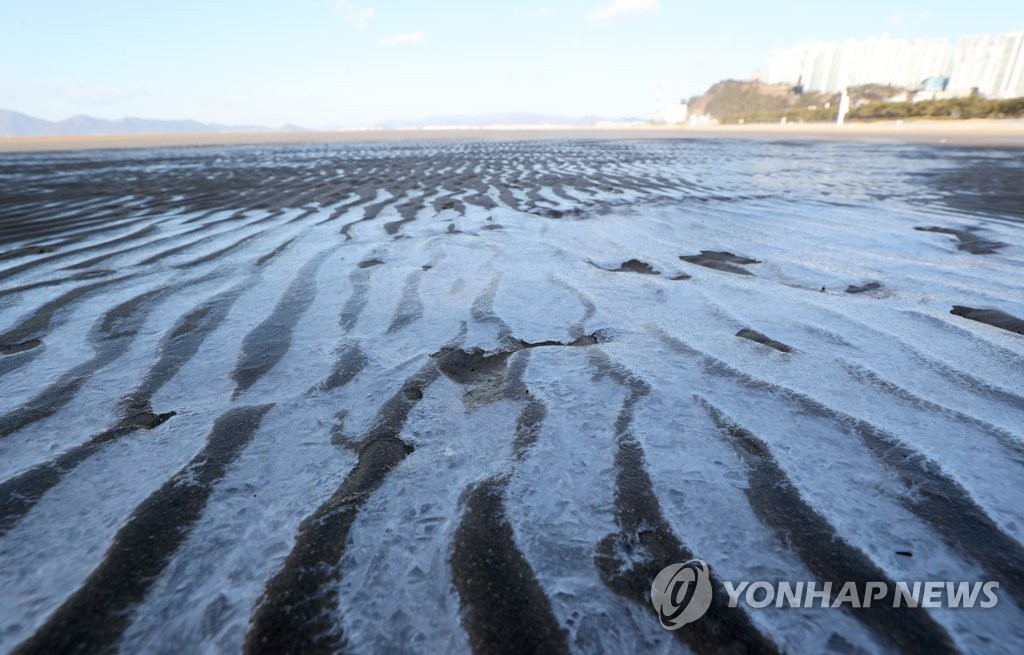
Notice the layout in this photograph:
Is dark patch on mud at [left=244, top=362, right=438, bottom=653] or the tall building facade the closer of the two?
dark patch on mud at [left=244, top=362, right=438, bottom=653]

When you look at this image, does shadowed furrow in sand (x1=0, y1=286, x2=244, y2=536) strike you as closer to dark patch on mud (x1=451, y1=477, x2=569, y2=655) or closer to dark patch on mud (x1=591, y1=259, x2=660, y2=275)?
dark patch on mud (x1=451, y1=477, x2=569, y2=655)

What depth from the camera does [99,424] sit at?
162 cm

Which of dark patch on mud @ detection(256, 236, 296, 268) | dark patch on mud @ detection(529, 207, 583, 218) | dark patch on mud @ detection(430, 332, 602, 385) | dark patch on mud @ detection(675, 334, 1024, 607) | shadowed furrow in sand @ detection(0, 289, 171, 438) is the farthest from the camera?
dark patch on mud @ detection(529, 207, 583, 218)

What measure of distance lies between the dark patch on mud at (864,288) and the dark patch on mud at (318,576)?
2546 mm

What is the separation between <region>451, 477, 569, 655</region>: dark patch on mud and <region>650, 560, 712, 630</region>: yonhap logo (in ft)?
0.67

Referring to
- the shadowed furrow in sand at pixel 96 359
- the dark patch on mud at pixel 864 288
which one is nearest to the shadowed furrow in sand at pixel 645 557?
the shadowed furrow in sand at pixel 96 359

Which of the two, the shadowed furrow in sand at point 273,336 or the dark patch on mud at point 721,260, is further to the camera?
the dark patch on mud at point 721,260

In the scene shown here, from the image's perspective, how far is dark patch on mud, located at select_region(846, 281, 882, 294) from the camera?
2.82 m

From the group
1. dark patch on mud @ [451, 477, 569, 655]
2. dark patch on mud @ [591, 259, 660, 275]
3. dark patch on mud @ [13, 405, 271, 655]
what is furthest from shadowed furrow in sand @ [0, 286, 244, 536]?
dark patch on mud @ [591, 259, 660, 275]

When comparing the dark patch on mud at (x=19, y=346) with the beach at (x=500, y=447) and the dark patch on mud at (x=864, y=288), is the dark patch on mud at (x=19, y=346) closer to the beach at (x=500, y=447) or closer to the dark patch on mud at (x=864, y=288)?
the beach at (x=500, y=447)

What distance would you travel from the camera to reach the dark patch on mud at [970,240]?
11.9 ft

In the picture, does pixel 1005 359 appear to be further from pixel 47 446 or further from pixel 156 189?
pixel 156 189

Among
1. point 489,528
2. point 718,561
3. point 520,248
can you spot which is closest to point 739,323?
point 718,561

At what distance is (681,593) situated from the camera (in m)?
1.03
